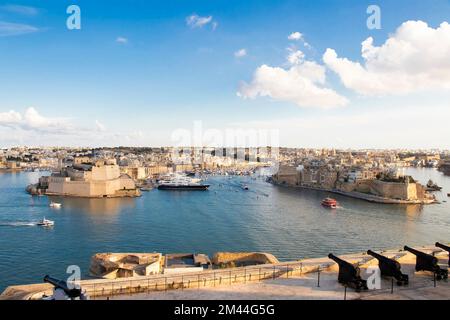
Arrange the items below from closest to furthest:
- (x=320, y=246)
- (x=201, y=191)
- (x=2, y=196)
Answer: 1. (x=320, y=246)
2. (x=2, y=196)
3. (x=201, y=191)

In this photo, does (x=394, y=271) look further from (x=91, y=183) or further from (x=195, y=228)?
(x=91, y=183)

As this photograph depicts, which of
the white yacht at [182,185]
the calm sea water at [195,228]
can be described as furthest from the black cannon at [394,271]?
the white yacht at [182,185]

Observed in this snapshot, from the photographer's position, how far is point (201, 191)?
33438 mm

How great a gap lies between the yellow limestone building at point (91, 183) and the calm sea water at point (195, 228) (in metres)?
1.93

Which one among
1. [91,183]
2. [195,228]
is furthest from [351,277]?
[91,183]

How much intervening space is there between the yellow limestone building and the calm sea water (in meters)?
1.93

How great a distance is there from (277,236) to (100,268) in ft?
25.8

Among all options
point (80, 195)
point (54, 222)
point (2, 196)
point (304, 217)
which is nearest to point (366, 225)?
point (304, 217)

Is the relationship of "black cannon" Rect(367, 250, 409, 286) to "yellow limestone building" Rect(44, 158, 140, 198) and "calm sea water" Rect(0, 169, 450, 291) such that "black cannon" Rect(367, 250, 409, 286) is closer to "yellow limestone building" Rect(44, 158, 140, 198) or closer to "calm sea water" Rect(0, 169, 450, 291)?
"calm sea water" Rect(0, 169, 450, 291)

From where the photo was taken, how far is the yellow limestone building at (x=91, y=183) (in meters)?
29.0

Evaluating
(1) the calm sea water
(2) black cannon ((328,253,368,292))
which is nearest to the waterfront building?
(1) the calm sea water

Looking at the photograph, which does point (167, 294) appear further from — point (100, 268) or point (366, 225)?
point (366, 225)

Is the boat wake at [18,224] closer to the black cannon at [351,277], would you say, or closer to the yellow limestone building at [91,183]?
the yellow limestone building at [91,183]

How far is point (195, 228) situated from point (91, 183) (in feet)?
48.2
